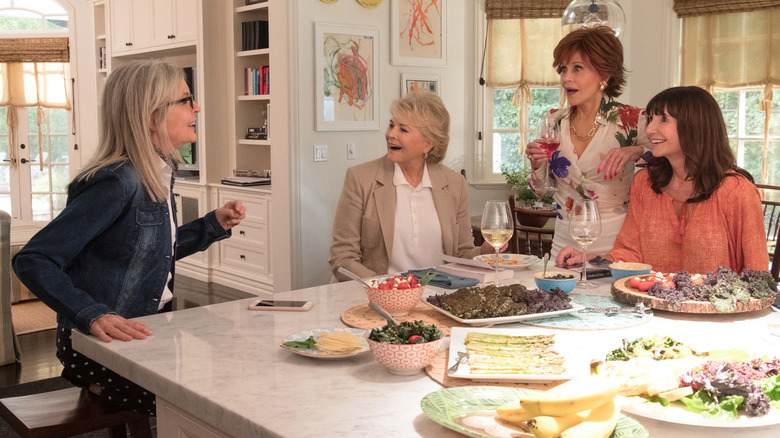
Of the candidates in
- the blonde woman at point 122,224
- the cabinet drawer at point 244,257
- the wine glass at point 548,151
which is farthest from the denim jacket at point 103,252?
the cabinet drawer at point 244,257

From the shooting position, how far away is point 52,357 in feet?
14.0

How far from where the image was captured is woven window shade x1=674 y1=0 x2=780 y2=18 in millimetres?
5344

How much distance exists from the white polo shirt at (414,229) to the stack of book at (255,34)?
129 inches

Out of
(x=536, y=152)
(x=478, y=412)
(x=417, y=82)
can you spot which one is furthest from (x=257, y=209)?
(x=478, y=412)

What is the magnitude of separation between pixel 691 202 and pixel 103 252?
1639 mm

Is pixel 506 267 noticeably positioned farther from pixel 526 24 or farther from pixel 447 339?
pixel 526 24

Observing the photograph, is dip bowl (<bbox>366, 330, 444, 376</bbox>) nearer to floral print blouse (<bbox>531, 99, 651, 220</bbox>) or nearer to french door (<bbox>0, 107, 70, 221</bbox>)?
floral print blouse (<bbox>531, 99, 651, 220</bbox>)

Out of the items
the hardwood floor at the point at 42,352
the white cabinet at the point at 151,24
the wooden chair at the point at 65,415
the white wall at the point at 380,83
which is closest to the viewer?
the wooden chair at the point at 65,415

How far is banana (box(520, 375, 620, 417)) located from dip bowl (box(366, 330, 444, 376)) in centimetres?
32

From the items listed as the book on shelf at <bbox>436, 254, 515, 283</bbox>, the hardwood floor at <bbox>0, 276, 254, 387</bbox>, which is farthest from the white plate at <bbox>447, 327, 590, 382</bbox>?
the hardwood floor at <bbox>0, 276, 254, 387</bbox>

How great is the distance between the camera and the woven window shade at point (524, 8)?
6059 millimetres

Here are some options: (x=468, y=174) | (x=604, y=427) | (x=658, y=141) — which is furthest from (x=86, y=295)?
(x=468, y=174)

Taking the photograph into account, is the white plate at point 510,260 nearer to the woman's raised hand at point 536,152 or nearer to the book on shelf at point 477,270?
the book on shelf at point 477,270

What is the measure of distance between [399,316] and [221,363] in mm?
464
